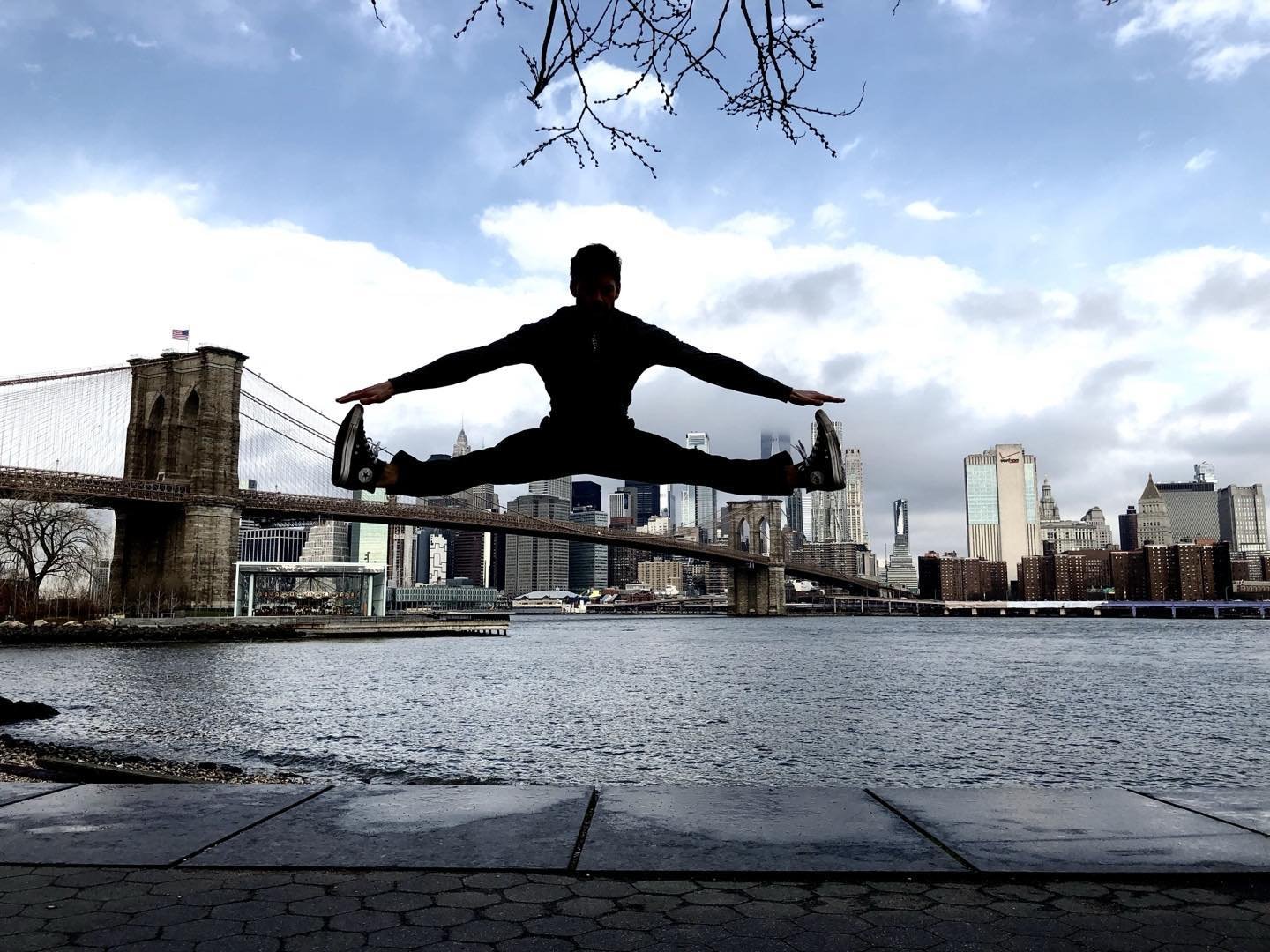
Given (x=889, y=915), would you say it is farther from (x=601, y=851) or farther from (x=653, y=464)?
(x=653, y=464)

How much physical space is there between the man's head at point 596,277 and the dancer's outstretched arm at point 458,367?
0.75 ft

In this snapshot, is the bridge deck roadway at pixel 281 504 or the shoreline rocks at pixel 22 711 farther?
the bridge deck roadway at pixel 281 504

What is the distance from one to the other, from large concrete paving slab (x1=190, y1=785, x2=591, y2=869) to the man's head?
8.66 ft

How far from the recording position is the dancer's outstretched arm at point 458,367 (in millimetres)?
3363

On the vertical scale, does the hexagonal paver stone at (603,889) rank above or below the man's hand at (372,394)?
below

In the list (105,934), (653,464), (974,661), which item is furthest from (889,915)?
(974,661)

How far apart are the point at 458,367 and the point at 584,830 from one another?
288cm

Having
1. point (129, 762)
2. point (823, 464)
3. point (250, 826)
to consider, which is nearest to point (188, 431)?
point (129, 762)

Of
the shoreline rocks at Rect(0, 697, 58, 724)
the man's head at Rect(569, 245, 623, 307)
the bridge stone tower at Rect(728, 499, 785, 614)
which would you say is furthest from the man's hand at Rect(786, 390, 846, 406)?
the bridge stone tower at Rect(728, 499, 785, 614)

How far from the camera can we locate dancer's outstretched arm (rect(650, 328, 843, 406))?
3381mm

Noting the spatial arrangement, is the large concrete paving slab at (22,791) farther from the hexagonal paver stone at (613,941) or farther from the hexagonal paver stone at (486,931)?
the hexagonal paver stone at (613,941)

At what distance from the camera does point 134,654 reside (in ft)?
148

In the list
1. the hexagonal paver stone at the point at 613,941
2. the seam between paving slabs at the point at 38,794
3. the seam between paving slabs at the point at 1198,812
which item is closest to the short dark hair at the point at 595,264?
the hexagonal paver stone at the point at 613,941

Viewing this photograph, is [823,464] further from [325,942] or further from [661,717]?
[661,717]
